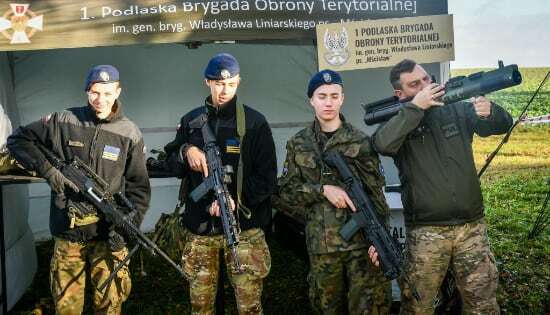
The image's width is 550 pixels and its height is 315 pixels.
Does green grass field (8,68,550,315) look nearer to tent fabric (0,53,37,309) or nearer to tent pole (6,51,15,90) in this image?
tent fabric (0,53,37,309)

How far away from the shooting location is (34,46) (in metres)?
4.11

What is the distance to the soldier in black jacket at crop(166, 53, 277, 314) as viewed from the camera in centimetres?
316

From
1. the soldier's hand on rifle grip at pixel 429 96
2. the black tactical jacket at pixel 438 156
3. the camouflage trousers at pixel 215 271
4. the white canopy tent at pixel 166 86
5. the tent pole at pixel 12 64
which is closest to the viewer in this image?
the soldier's hand on rifle grip at pixel 429 96

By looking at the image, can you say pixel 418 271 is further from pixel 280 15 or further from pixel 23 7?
pixel 23 7

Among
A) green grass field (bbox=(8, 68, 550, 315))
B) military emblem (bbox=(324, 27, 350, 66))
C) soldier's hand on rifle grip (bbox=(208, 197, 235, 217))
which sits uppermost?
military emblem (bbox=(324, 27, 350, 66))

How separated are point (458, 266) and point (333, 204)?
85 cm

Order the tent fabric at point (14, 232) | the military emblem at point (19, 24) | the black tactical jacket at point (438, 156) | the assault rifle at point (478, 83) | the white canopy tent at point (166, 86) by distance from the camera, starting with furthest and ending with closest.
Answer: the white canopy tent at point (166, 86) < the tent fabric at point (14, 232) < the military emblem at point (19, 24) < the black tactical jacket at point (438, 156) < the assault rifle at point (478, 83)

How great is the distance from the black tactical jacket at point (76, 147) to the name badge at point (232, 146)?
2.32ft

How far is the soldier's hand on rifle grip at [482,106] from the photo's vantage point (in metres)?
3.01

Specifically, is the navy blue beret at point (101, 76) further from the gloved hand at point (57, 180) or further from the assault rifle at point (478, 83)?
the assault rifle at point (478, 83)

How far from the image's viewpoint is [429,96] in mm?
2949

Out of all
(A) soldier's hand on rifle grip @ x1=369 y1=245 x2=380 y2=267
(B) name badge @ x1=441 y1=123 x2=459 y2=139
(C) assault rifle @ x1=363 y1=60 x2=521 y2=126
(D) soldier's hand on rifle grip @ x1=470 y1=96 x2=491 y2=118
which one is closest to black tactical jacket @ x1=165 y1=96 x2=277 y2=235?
(A) soldier's hand on rifle grip @ x1=369 y1=245 x2=380 y2=267

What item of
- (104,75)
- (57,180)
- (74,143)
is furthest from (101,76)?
(57,180)

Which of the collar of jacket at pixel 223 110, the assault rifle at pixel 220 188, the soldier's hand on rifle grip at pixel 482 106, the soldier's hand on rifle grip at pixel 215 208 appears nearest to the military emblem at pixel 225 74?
the collar of jacket at pixel 223 110
